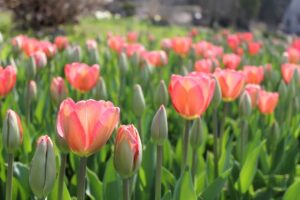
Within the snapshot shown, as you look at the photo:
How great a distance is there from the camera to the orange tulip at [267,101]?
233 cm

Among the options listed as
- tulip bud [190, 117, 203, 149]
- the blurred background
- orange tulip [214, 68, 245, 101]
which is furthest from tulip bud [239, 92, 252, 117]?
the blurred background

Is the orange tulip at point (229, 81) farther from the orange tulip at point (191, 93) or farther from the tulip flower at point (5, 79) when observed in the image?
the tulip flower at point (5, 79)

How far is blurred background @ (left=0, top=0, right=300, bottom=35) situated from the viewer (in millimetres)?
9570

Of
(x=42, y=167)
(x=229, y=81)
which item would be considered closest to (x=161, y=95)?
(x=229, y=81)

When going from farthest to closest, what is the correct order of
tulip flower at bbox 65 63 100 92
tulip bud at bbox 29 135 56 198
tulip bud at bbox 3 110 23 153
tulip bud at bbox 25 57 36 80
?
1. tulip bud at bbox 25 57 36 80
2. tulip flower at bbox 65 63 100 92
3. tulip bud at bbox 3 110 23 153
4. tulip bud at bbox 29 135 56 198

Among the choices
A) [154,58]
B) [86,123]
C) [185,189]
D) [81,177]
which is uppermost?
[86,123]

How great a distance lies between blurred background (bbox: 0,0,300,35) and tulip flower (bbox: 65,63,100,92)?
7561 mm

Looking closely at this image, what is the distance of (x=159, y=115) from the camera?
4.50 ft

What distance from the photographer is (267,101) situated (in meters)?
2.35

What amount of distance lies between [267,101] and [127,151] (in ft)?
4.62

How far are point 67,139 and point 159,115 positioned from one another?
1.14ft

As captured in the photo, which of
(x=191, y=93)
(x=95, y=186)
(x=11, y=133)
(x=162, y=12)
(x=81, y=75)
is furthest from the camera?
(x=162, y=12)

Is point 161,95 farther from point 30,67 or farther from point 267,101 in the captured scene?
point 30,67

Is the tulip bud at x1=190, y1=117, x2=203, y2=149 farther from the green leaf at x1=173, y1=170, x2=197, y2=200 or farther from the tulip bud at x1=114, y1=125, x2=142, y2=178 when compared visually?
the tulip bud at x1=114, y1=125, x2=142, y2=178
